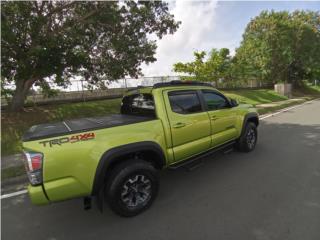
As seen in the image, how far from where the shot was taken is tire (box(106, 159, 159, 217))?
3.16 m

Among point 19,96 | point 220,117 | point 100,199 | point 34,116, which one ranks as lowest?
point 100,199

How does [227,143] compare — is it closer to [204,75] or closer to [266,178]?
[266,178]

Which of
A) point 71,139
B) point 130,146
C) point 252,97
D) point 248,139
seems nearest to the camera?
point 71,139

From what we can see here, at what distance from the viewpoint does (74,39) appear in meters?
8.59

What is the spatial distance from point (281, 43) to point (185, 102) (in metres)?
26.3

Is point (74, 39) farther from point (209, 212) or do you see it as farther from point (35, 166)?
point (209, 212)

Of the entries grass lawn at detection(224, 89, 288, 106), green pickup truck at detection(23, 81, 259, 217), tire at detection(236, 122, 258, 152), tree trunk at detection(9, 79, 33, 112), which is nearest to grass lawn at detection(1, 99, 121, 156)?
tree trunk at detection(9, 79, 33, 112)

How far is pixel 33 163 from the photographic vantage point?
8.83 feet

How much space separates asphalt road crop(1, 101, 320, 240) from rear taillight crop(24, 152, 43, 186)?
84 cm

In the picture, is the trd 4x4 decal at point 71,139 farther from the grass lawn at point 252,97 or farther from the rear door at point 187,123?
the grass lawn at point 252,97

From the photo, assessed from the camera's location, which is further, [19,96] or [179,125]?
[19,96]

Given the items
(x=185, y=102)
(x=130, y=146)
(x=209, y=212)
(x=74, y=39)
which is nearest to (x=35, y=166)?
(x=130, y=146)

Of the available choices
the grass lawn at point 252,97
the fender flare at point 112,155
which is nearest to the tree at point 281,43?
the grass lawn at point 252,97

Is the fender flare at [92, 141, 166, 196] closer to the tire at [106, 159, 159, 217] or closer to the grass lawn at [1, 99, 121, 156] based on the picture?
the tire at [106, 159, 159, 217]
